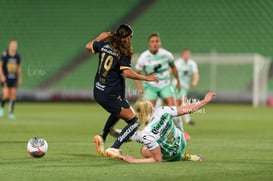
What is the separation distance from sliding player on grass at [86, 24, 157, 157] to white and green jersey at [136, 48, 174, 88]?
4.13 meters

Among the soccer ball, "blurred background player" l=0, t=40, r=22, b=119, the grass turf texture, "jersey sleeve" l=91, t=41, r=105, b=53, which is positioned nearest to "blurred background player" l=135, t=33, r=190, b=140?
the grass turf texture

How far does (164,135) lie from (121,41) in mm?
1751

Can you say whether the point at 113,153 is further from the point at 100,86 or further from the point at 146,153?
the point at 100,86

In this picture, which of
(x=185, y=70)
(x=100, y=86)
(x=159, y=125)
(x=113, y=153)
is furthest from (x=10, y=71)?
(x=159, y=125)

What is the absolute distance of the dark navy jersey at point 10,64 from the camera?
22.3 m

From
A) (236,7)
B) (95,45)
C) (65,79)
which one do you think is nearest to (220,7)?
(236,7)

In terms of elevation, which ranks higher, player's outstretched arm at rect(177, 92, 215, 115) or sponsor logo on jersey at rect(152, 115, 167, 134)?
player's outstretched arm at rect(177, 92, 215, 115)

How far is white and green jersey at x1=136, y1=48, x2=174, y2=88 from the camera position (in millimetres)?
15109

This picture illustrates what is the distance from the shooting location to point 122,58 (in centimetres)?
1063

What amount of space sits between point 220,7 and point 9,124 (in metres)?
18.5

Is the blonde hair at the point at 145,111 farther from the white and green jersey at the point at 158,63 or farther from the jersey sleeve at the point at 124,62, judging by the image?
the white and green jersey at the point at 158,63

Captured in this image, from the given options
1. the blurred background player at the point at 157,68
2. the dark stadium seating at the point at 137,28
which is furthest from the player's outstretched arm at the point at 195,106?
the dark stadium seating at the point at 137,28

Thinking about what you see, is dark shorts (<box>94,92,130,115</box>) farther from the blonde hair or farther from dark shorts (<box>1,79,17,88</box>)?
dark shorts (<box>1,79,17,88</box>)

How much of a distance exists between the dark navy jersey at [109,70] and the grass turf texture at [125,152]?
104 centimetres
